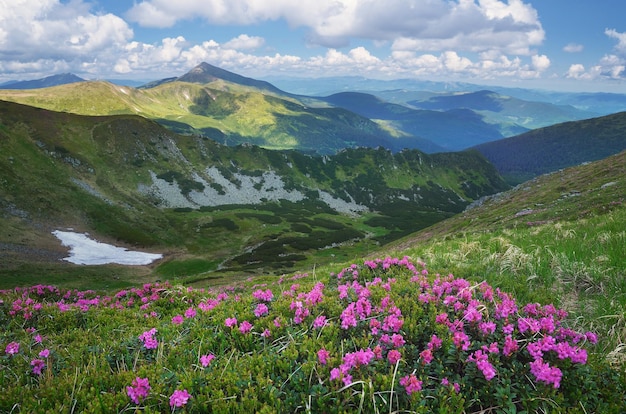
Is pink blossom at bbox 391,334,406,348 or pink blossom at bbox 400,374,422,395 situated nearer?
pink blossom at bbox 400,374,422,395

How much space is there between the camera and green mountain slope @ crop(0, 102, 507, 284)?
8756 centimetres

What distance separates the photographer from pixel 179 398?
4039 millimetres

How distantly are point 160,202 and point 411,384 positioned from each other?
140678 mm

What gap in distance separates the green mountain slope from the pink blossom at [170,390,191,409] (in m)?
72.1

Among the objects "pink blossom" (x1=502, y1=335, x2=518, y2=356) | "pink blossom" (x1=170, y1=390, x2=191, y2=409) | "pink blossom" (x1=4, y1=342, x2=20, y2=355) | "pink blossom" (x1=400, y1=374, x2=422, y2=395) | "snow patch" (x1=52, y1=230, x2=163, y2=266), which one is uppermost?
"pink blossom" (x1=502, y1=335, x2=518, y2=356)

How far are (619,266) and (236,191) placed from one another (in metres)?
167

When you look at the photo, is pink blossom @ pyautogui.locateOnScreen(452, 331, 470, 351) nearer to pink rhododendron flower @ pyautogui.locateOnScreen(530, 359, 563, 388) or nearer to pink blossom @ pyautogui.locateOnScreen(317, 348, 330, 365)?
pink rhododendron flower @ pyautogui.locateOnScreen(530, 359, 563, 388)

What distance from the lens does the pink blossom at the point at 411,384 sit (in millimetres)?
4012

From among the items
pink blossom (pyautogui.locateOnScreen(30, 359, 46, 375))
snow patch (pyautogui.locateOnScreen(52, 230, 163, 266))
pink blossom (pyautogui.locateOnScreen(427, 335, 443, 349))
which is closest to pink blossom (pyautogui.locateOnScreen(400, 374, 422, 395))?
pink blossom (pyautogui.locateOnScreen(427, 335, 443, 349))

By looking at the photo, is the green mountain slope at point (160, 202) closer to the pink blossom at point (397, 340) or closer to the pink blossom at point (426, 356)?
the pink blossom at point (397, 340)

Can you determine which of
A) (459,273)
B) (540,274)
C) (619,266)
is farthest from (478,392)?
(619,266)

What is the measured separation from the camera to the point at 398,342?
4926mm

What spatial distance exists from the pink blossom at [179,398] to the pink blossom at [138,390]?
0.47m

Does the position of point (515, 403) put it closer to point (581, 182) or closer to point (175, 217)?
point (581, 182)
